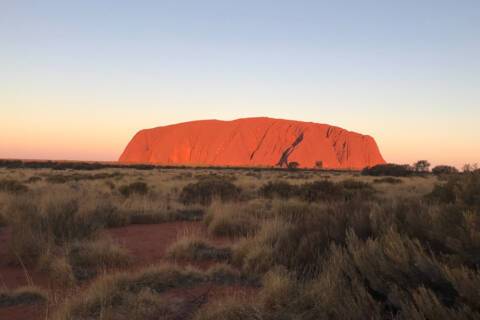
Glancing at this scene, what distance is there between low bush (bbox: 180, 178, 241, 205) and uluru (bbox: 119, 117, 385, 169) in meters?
76.3

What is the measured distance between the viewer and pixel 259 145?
330ft

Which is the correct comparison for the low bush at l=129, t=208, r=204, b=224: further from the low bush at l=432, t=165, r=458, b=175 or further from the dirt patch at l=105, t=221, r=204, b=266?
the low bush at l=432, t=165, r=458, b=175

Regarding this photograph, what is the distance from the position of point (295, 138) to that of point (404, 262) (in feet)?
328

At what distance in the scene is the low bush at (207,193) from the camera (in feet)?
48.3

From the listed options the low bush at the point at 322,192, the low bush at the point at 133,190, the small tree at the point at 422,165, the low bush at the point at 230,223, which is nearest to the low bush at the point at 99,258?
the low bush at the point at 230,223

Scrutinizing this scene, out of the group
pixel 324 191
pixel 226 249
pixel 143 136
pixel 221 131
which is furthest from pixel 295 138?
pixel 226 249

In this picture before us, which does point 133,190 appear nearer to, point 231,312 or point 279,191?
point 279,191

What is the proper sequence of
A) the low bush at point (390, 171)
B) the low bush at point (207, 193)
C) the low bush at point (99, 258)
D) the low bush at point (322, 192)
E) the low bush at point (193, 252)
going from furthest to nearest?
the low bush at point (390, 171)
the low bush at point (207, 193)
the low bush at point (322, 192)
the low bush at point (193, 252)
the low bush at point (99, 258)

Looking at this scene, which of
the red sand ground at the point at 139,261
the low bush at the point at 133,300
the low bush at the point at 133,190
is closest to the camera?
the low bush at the point at 133,300

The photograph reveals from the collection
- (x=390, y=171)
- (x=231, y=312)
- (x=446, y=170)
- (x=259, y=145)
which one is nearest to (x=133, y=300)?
(x=231, y=312)

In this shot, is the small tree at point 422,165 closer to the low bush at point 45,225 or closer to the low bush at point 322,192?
the low bush at point 322,192

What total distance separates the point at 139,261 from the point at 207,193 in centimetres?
885

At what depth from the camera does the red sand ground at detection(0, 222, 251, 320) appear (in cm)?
424

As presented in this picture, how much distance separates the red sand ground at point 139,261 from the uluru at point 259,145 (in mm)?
82577
